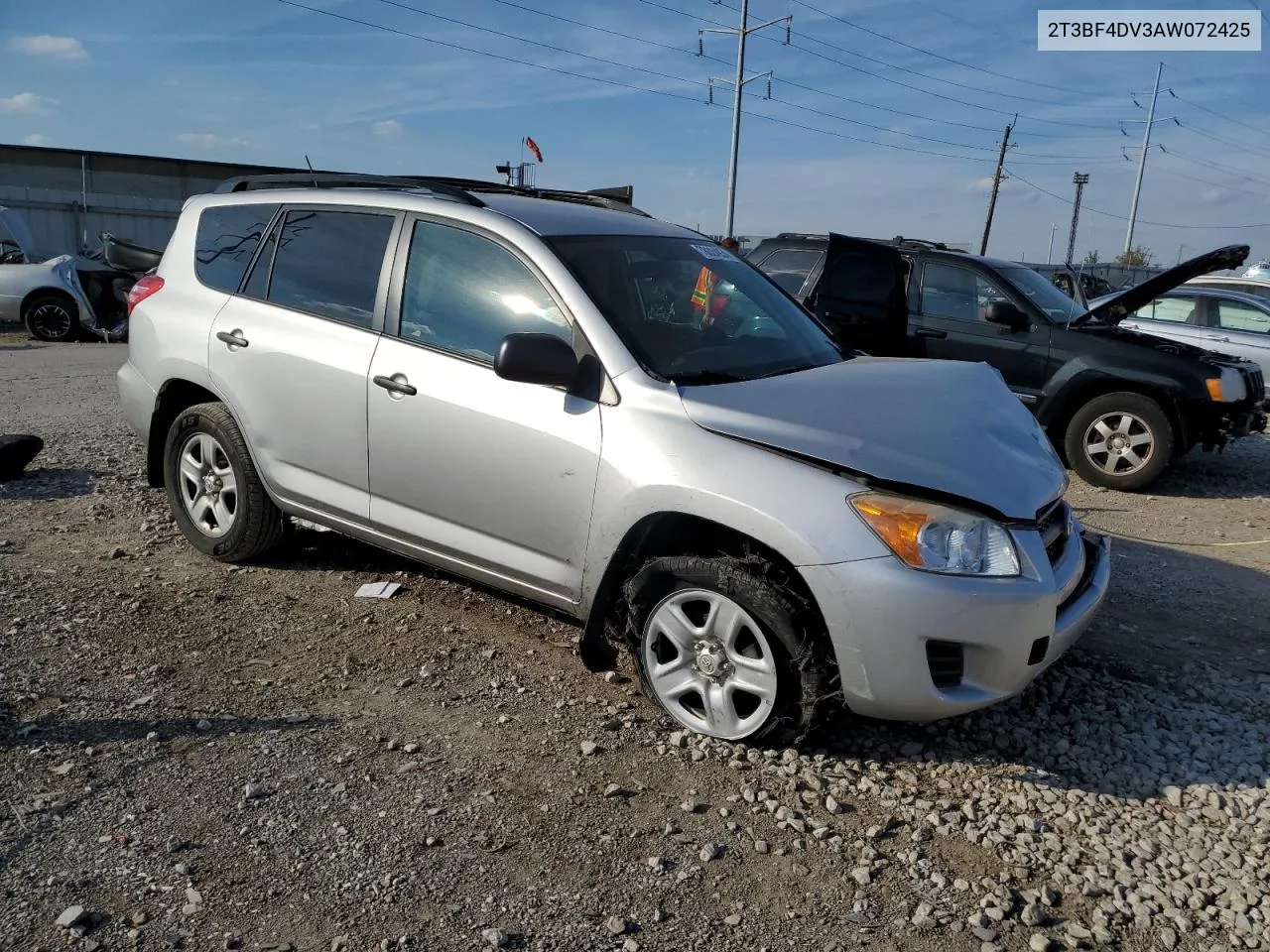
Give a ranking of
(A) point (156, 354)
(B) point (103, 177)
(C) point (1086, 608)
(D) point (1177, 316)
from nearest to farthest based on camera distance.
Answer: (C) point (1086, 608) → (A) point (156, 354) → (D) point (1177, 316) → (B) point (103, 177)

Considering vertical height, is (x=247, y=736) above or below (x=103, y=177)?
below

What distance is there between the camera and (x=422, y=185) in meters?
4.26

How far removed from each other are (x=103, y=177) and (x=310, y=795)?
32.8 meters

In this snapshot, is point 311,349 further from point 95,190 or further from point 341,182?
point 95,190

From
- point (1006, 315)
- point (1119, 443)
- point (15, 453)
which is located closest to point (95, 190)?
point (15, 453)

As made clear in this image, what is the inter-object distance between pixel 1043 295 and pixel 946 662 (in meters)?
6.42

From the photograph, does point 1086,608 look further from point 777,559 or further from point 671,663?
point 671,663

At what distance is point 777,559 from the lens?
318cm

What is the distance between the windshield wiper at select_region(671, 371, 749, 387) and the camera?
136 inches

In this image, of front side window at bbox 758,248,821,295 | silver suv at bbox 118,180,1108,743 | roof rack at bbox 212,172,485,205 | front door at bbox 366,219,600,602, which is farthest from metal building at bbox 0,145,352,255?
front door at bbox 366,219,600,602

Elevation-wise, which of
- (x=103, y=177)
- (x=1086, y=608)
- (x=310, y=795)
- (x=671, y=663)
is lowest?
(x=310, y=795)

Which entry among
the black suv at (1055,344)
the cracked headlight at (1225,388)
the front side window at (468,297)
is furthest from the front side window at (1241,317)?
the front side window at (468,297)

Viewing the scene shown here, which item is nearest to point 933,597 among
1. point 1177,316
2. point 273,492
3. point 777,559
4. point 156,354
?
point 777,559

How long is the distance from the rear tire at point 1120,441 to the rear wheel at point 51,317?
14.7 m
